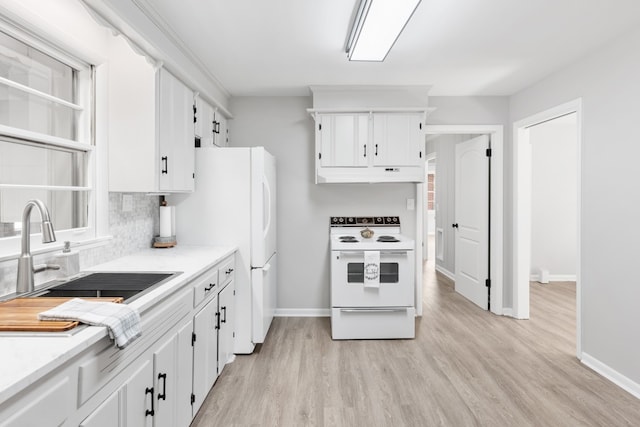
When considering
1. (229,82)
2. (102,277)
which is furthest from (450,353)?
(229,82)

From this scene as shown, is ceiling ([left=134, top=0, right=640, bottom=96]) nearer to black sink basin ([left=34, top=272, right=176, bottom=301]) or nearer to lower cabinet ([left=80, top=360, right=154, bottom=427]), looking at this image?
black sink basin ([left=34, top=272, right=176, bottom=301])

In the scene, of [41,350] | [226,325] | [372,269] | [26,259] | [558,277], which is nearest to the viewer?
[41,350]

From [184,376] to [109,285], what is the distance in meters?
0.61

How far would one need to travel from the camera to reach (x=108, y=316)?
1.18 m

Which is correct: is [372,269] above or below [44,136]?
below

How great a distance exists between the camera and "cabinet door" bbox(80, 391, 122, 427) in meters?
1.10

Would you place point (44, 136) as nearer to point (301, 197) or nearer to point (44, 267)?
point (44, 267)

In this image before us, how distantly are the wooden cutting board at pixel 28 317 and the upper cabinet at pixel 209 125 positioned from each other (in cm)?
189

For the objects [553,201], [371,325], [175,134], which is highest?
[175,134]

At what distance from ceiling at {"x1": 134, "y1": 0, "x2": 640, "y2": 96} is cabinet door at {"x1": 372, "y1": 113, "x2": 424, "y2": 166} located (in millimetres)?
354

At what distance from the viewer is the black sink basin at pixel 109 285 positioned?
1.58 meters

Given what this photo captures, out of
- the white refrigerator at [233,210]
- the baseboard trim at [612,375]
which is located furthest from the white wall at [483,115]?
the white refrigerator at [233,210]

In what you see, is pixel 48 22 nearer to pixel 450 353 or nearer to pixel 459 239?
pixel 450 353

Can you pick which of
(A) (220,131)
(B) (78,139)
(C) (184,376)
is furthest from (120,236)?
(A) (220,131)
